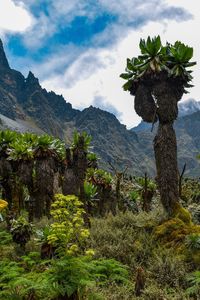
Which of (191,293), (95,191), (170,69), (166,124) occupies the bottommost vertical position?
Result: (191,293)

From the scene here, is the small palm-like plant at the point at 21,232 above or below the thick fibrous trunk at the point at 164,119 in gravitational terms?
below

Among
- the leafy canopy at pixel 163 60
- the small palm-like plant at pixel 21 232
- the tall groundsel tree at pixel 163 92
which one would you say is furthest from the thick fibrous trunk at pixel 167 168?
the small palm-like plant at pixel 21 232

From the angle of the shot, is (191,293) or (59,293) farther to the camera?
(191,293)

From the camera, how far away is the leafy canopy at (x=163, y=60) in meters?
21.6

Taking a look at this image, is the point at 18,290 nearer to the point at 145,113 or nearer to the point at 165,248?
the point at 165,248

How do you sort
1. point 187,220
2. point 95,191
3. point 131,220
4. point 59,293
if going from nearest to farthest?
point 59,293, point 187,220, point 131,220, point 95,191

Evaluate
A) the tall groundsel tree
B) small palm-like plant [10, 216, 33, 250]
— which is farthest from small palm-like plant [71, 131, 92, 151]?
small palm-like plant [10, 216, 33, 250]

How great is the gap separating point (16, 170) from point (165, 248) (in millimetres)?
15918

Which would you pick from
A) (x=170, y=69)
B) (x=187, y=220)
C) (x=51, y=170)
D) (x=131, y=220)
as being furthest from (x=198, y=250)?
(x=51, y=170)

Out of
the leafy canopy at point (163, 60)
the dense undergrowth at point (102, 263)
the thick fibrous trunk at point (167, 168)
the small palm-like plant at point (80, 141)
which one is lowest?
the dense undergrowth at point (102, 263)

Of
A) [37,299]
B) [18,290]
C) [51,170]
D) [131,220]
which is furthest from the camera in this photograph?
[51,170]

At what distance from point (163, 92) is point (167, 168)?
13.0ft

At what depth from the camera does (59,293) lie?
964cm

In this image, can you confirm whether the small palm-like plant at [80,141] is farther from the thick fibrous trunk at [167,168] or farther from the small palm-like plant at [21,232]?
the small palm-like plant at [21,232]
